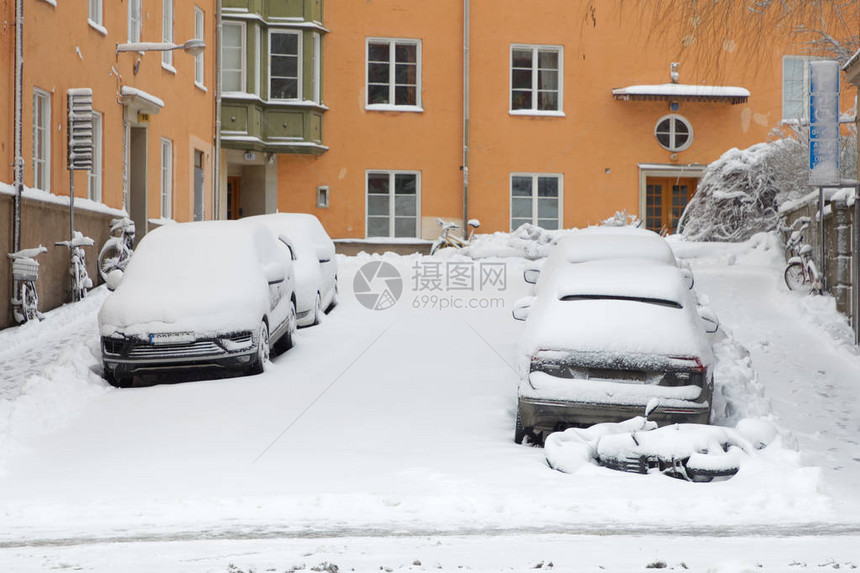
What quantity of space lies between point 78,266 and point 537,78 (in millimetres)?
16395

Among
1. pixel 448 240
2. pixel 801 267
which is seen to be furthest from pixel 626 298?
pixel 448 240

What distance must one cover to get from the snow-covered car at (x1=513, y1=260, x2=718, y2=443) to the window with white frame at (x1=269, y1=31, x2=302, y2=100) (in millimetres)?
20972

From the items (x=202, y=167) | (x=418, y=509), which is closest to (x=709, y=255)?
(x=202, y=167)

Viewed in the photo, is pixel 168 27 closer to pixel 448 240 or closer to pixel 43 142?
pixel 43 142

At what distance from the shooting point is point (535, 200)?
30.5m

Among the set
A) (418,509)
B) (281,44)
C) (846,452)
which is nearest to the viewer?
(418,509)

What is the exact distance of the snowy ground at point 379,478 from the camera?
19.7 feet

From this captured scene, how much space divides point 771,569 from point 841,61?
50.0 ft

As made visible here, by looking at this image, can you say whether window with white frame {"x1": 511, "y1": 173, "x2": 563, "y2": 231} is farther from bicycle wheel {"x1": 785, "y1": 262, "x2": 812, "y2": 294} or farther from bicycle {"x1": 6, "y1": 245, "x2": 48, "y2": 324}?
bicycle {"x1": 6, "y1": 245, "x2": 48, "y2": 324}

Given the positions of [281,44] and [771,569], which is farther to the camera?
[281,44]

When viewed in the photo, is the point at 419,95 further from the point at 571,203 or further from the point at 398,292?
the point at 398,292

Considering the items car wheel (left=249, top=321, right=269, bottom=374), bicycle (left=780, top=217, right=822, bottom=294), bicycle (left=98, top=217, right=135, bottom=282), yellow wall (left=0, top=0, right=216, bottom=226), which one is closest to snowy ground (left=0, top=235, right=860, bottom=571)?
car wheel (left=249, top=321, right=269, bottom=374)

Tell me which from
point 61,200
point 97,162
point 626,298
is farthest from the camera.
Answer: point 97,162

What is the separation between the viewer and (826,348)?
1412cm
